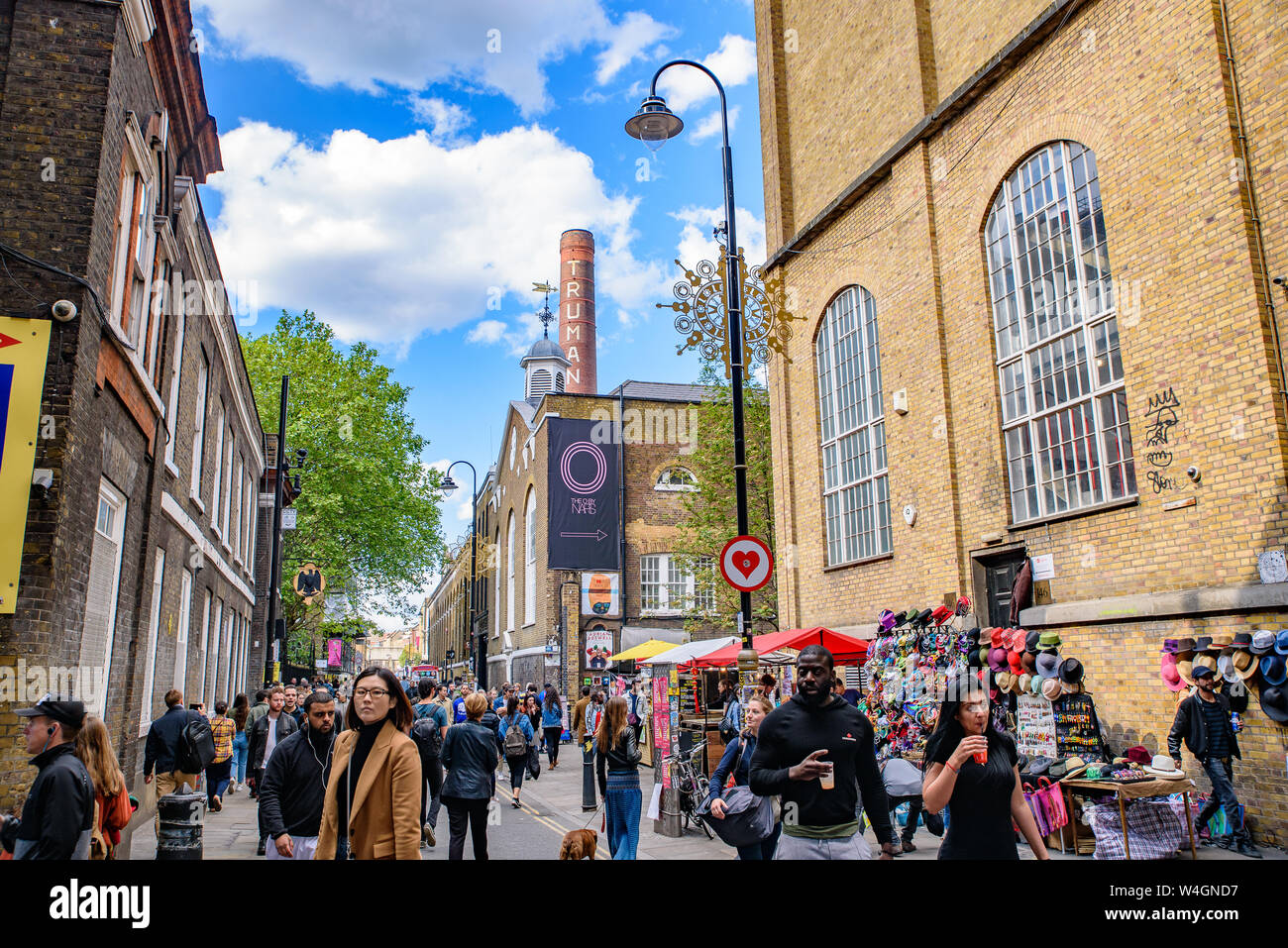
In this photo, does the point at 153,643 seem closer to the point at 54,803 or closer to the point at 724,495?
the point at 54,803

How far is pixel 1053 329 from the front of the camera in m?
11.9

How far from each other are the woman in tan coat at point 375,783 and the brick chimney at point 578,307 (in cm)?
5913

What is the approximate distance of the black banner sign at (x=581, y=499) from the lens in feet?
113

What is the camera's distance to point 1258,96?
9156 mm

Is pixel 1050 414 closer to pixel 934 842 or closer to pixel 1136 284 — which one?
pixel 1136 284

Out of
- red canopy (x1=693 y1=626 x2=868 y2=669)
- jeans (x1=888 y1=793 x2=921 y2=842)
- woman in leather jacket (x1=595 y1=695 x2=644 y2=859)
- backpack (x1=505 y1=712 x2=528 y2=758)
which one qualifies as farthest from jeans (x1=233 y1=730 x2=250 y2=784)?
jeans (x1=888 y1=793 x2=921 y2=842)

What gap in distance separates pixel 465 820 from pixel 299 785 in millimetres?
2956

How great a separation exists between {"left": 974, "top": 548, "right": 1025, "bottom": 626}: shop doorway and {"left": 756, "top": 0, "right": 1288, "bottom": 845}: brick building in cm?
4

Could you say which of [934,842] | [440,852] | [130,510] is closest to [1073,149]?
[934,842]

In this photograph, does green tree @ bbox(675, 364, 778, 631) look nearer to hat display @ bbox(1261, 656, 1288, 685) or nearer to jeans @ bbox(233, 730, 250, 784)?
jeans @ bbox(233, 730, 250, 784)

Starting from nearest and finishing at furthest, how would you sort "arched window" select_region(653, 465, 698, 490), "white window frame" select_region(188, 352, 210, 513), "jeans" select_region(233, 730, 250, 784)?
"white window frame" select_region(188, 352, 210, 513) → "jeans" select_region(233, 730, 250, 784) → "arched window" select_region(653, 465, 698, 490)

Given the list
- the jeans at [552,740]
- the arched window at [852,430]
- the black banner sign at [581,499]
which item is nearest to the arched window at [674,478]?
the black banner sign at [581,499]

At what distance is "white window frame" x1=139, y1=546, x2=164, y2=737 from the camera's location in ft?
37.8

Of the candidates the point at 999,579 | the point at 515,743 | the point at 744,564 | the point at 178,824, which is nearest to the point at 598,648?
the point at 515,743
